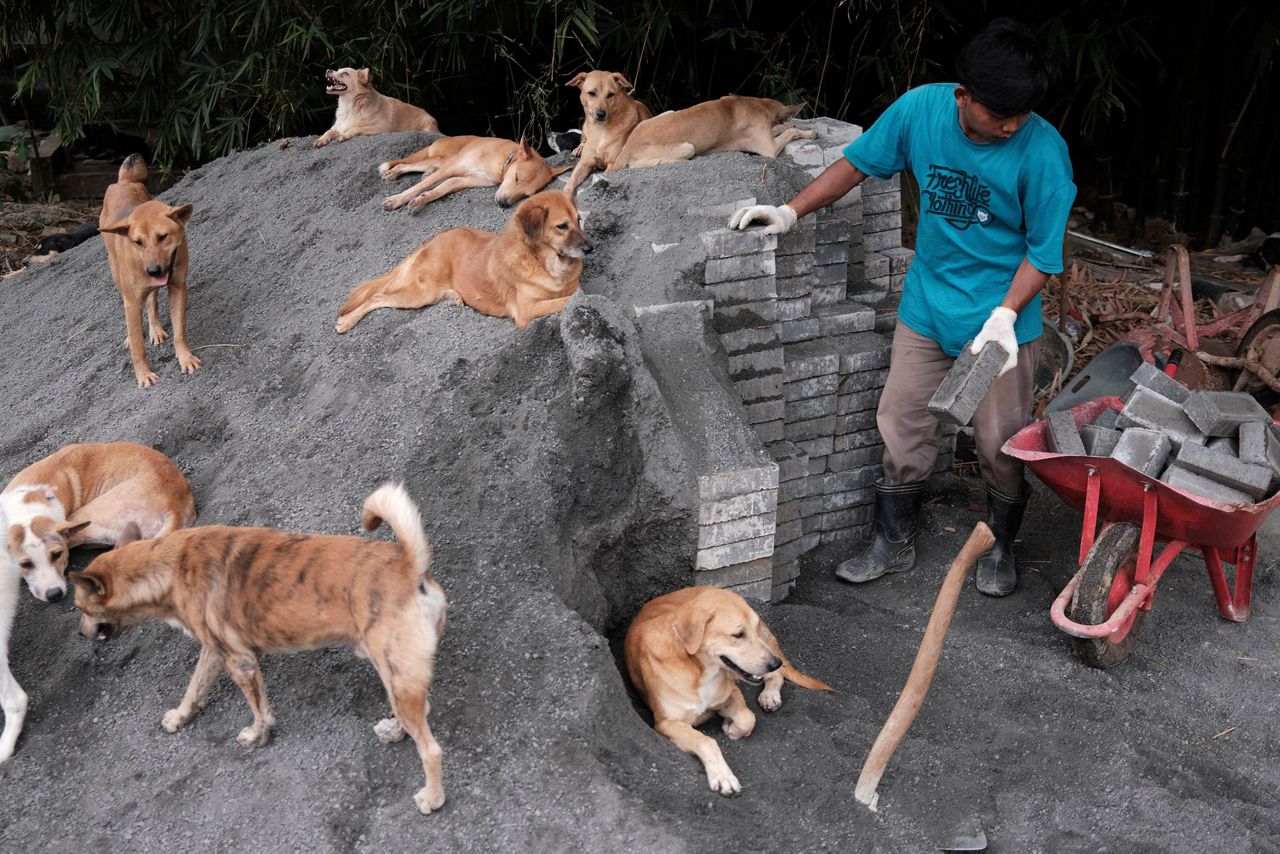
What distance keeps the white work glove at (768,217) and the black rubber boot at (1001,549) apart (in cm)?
145

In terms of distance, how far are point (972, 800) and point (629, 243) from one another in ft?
8.96

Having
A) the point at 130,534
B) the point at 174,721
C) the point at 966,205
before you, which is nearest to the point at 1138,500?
the point at 966,205

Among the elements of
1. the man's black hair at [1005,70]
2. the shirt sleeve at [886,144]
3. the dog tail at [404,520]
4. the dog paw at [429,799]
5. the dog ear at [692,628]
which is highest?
the man's black hair at [1005,70]

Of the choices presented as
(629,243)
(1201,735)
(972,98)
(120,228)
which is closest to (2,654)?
(120,228)

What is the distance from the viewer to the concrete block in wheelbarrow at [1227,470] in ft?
13.6

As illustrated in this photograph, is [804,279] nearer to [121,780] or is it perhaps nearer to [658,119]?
[658,119]

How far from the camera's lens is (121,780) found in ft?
10.7

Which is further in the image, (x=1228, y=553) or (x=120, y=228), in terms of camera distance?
(x=120, y=228)

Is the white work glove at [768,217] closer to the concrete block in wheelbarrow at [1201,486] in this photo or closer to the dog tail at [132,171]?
the concrete block in wheelbarrow at [1201,486]

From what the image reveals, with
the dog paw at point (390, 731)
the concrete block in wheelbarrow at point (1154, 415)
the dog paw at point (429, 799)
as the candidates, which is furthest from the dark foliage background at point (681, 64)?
the dog paw at point (429, 799)

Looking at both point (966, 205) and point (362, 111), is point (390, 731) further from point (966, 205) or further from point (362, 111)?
point (362, 111)

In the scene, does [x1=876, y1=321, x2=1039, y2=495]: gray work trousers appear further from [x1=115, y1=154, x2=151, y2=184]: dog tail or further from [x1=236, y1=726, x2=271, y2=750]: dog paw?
[x1=115, y1=154, x2=151, y2=184]: dog tail

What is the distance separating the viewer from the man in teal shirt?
4.04 metres

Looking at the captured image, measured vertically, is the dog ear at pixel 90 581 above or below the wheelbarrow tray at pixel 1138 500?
above
